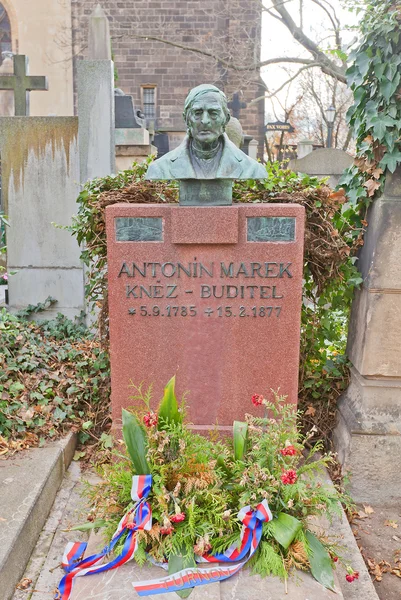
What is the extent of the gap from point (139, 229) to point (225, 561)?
1.80 m

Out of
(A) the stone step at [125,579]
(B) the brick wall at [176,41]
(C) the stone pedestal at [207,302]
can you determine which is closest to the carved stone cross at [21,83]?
(C) the stone pedestal at [207,302]

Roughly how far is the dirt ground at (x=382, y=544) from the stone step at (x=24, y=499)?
5.96ft

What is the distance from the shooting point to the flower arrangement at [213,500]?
8.24 feet

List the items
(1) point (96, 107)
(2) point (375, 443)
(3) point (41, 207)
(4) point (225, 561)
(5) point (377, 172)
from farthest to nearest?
(3) point (41, 207), (1) point (96, 107), (2) point (375, 443), (5) point (377, 172), (4) point (225, 561)

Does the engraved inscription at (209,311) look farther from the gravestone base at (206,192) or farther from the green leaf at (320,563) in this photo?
the green leaf at (320,563)

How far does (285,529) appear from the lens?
2.54 metres

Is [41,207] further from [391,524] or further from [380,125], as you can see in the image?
[391,524]

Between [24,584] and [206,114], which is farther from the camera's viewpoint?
[206,114]

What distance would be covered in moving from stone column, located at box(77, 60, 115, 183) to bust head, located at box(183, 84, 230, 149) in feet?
8.72

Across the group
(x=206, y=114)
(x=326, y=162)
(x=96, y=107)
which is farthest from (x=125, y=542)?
(x=326, y=162)

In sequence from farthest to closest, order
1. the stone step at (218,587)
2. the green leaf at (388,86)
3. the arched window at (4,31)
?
the arched window at (4,31), the green leaf at (388,86), the stone step at (218,587)

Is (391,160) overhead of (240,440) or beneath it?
overhead

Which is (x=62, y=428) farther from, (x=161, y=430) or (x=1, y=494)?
(x=161, y=430)

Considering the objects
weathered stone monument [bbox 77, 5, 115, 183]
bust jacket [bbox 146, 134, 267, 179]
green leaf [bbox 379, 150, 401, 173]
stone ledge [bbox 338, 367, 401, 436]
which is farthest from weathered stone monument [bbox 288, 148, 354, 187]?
bust jacket [bbox 146, 134, 267, 179]
